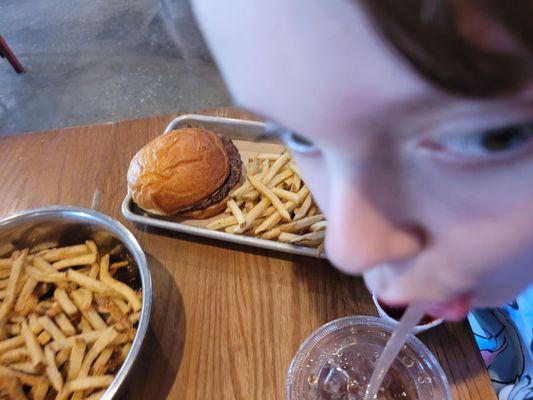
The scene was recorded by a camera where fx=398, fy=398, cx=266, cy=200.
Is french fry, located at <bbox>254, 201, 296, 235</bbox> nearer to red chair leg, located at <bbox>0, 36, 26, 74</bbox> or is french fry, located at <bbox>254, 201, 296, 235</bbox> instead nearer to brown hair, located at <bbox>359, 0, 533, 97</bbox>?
brown hair, located at <bbox>359, 0, 533, 97</bbox>

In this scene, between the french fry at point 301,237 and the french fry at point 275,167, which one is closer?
the french fry at point 301,237

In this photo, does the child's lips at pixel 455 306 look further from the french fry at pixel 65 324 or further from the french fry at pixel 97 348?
the french fry at pixel 65 324

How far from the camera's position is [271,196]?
0.97 metres

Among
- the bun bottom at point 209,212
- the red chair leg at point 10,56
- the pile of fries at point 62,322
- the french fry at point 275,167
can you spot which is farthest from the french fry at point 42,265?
the red chair leg at point 10,56

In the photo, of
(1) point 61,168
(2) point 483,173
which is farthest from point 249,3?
(1) point 61,168

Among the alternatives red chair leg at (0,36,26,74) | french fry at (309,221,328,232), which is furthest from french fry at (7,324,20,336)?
red chair leg at (0,36,26,74)

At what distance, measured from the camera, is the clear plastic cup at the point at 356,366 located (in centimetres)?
65

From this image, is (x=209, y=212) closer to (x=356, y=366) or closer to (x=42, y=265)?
(x=42, y=265)

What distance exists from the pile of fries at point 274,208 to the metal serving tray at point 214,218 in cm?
3

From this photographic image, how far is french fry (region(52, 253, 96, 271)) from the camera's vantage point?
0.86m

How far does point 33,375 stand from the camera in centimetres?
72

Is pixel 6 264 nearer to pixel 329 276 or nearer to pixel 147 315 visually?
pixel 147 315

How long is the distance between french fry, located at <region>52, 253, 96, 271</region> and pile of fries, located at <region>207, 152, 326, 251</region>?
0.26m

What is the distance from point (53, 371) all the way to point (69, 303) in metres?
0.14
